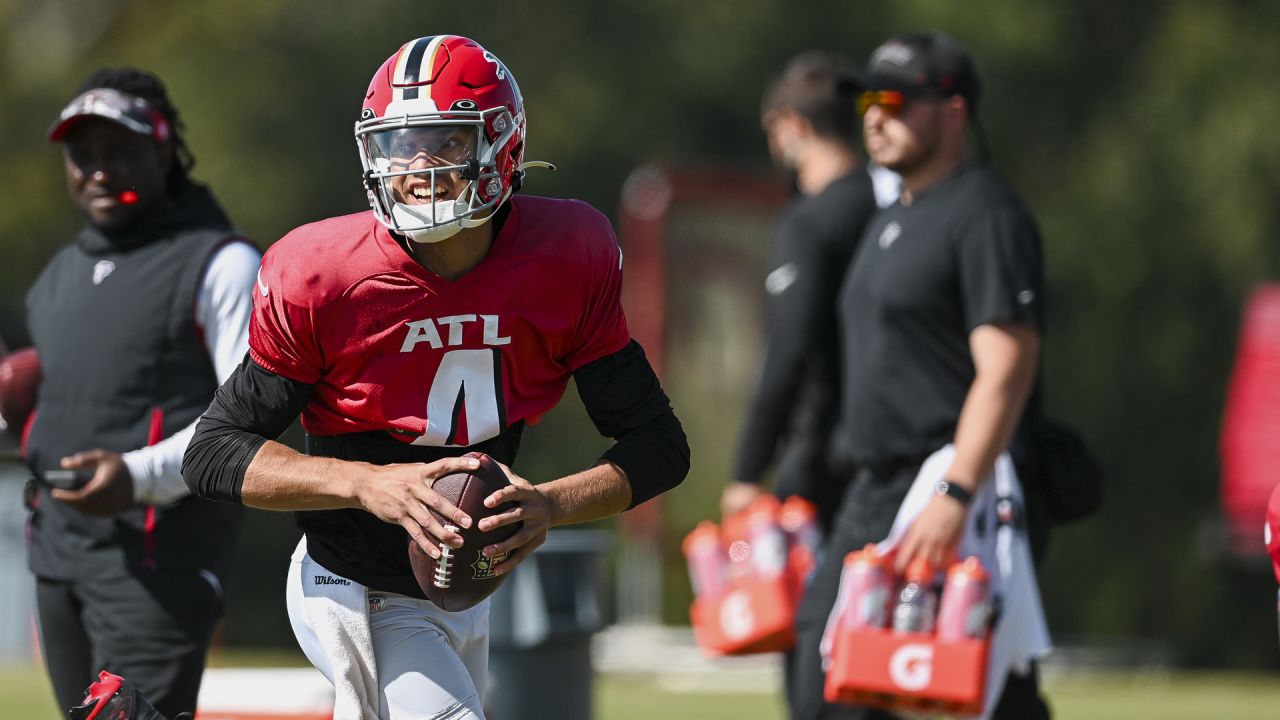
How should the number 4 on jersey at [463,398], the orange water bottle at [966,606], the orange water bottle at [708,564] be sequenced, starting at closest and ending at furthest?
the number 4 on jersey at [463,398] → the orange water bottle at [966,606] → the orange water bottle at [708,564]

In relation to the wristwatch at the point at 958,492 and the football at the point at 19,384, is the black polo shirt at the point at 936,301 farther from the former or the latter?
the football at the point at 19,384

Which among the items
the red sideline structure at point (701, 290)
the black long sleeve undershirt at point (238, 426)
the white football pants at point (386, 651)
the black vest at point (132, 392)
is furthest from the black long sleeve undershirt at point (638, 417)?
the red sideline structure at point (701, 290)

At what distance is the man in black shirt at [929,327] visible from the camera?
17.0 feet

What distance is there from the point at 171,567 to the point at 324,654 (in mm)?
1235

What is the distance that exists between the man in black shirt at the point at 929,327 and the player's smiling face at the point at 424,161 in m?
1.71

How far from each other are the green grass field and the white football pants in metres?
6.06

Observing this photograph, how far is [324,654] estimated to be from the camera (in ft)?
13.7

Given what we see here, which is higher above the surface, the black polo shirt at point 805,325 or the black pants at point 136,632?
the black polo shirt at point 805,325

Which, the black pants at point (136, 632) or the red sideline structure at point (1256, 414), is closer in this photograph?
the black pants at point (136, 632)

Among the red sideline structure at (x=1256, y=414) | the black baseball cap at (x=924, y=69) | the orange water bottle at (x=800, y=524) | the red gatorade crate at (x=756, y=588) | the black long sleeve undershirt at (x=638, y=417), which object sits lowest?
the red sideline structure at (x=1256, y=414)

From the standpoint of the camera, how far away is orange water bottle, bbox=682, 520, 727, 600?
6.77 m

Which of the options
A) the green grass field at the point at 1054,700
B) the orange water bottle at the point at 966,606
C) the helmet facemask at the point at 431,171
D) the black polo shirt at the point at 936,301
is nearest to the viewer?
the helmet facemask at the point at 431,171

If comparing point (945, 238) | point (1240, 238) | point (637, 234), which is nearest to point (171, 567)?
point (945, 238)

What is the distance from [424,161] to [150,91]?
75.0 inches
